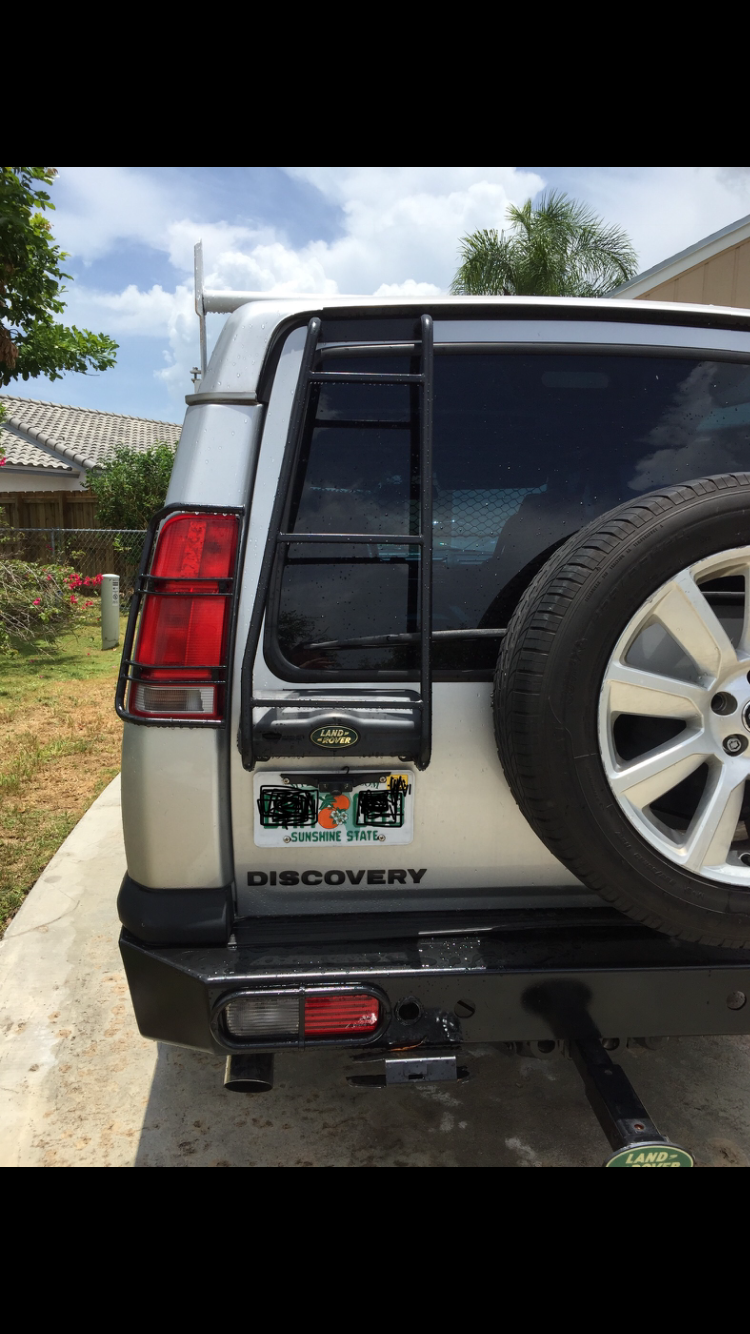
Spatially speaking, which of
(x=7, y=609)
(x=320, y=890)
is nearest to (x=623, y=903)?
(x=320, y=890)

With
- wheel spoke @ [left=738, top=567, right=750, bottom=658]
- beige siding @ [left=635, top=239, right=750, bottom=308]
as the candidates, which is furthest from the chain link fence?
wheel spoke @ [left=738, top=567, right=750, bottom=658]

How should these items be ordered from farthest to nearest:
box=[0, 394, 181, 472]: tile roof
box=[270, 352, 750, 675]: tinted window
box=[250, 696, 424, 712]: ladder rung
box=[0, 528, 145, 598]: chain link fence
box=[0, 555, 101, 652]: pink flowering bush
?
box=[0, 394, 181, 472]: tile roof → box=[0, 528, 145, 598]: chain link fence → box=[0, 555, 101, 652]: pink flowering bush → box=[270, 352, 750, 675]: tinted window → box=[250, 696, 424, 712]: ladder rung

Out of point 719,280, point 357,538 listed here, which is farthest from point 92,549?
point 357,538

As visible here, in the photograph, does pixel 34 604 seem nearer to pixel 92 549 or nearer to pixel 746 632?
pixel 92 549

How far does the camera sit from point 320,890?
1.96 m

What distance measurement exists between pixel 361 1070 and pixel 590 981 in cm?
116

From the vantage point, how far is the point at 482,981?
184cm

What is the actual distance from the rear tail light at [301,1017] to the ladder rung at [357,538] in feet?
3.26

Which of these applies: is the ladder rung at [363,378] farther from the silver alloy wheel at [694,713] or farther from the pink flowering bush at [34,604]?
the pink flowering bush at [34,604]

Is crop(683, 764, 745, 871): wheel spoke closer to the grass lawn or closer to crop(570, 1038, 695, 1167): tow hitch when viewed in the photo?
crop(570, 1038, 695, 1167): tow hitch

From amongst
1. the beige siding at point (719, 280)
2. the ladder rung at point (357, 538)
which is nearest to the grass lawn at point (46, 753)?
the ladder rung at point (357, 538)

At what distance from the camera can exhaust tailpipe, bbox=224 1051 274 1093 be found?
196 cm
